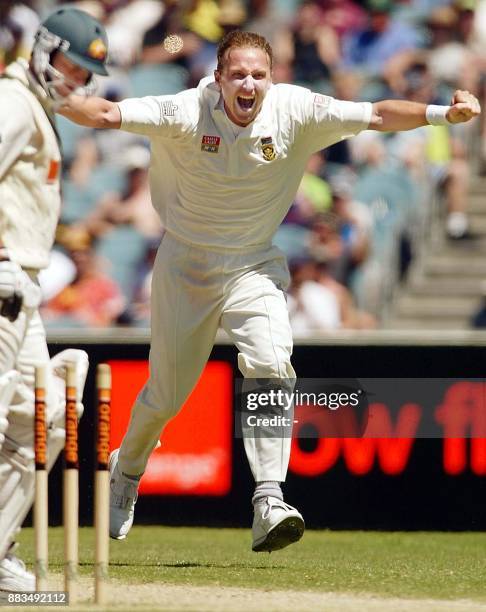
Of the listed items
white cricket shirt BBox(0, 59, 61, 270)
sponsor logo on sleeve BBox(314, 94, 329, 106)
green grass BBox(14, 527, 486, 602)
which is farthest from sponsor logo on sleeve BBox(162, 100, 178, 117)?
green grass BBox(14, 527, 486, 602)

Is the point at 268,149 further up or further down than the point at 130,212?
further up

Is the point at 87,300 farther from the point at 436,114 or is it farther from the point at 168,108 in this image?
the point at 436,114

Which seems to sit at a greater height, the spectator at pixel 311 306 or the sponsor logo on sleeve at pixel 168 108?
the sponsor logo on sleeve at pixel 168 108

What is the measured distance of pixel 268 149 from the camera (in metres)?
6.51

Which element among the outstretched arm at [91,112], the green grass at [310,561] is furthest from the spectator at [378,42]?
the outstretched arm at [91,112]

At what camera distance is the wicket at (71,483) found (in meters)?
4.72

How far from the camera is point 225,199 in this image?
6.62m

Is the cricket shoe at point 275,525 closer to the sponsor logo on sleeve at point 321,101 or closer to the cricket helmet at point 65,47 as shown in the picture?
the sponsor logo on sleeve at point 321,101

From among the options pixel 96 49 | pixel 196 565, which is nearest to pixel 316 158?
pixel 196 565

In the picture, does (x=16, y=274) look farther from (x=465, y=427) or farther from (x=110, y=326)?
(x=110, y=326)

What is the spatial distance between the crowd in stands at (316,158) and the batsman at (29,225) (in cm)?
600

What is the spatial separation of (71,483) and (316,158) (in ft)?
27.8

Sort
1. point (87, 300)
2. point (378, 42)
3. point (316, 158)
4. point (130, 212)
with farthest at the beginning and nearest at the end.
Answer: point (378, 42), point (316, 158), point (130, 212), point (87, 300)

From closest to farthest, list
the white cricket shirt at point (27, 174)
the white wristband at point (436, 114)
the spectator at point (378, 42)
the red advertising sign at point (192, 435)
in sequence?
the white cricket shirt at point (27, 174), the white wristband at point (436, 114), the red advertising sign at point (192, 435), the spectator at point (378, 42)
